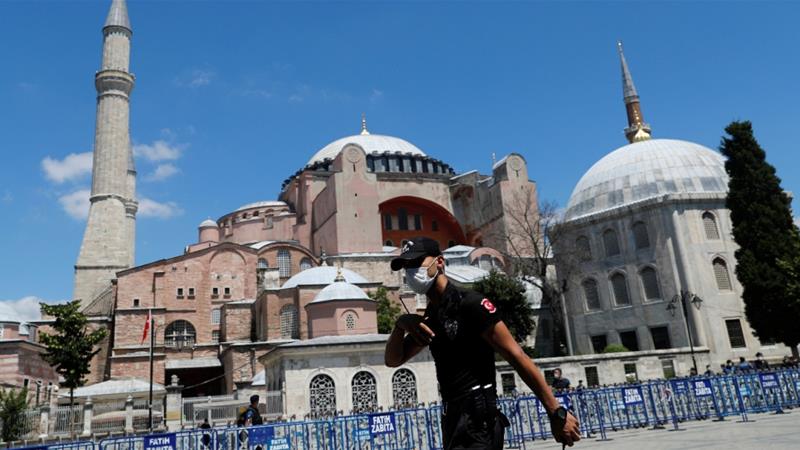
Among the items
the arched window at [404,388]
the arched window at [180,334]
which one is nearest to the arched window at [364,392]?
the arched window at [404,388]

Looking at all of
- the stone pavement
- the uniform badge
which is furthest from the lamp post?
the uniform badge

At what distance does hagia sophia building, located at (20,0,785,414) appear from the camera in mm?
23281

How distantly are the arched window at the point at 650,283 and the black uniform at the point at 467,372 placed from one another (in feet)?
95.4

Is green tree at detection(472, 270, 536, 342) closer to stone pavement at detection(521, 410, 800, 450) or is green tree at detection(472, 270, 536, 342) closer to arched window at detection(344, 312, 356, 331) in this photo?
arched window at detection(344, 312, 356, 331)

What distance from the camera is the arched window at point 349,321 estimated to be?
23578 mm

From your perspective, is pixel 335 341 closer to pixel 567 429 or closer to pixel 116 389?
pixel 116 389

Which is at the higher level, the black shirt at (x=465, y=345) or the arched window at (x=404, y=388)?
the arched window at (x=404, y=388)

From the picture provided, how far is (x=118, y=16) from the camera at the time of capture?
131ft

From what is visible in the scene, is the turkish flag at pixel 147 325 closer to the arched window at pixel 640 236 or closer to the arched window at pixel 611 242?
the arched window at pixel 611 242

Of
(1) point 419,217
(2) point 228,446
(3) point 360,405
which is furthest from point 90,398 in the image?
(1) point 419,217

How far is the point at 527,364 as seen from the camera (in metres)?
2.51

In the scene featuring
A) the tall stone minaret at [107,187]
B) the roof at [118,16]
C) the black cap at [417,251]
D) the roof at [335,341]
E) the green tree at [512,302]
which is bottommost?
the black cap at [417,251]

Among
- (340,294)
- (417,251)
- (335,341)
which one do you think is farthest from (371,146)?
(417,251)

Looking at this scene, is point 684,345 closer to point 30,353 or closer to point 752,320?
point 752,320
